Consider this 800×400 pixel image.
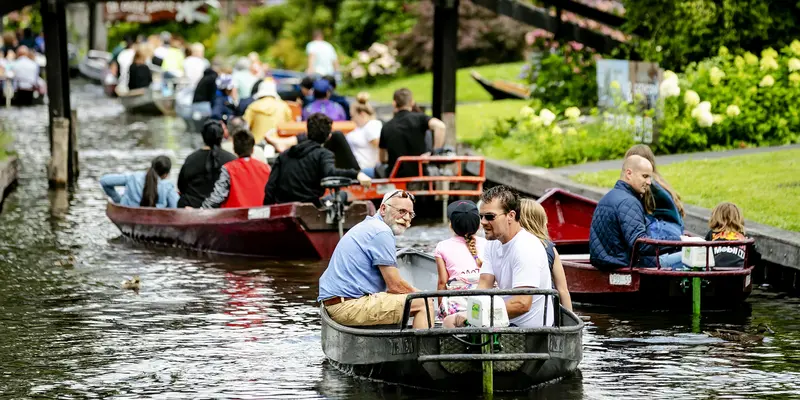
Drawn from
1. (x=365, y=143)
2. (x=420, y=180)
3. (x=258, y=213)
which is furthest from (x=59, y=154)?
(x=258, y=213)

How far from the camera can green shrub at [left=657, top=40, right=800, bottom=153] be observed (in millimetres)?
20719

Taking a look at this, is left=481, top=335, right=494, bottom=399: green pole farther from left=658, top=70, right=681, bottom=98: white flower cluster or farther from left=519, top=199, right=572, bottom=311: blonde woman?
left=658, top=70, right=681, bottom=98: white flower cluster

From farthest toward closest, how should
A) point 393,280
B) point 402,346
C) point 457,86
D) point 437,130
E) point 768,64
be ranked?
point 457,86
point 768,64
point 437,130
point 393,280
point 402,346

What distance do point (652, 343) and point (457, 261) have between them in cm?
189

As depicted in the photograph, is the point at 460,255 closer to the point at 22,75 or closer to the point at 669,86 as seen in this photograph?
the point at 669,86

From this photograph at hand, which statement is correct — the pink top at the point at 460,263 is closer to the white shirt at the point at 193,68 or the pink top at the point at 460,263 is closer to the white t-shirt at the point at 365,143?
A: the white t-shirt at the point at 365,143

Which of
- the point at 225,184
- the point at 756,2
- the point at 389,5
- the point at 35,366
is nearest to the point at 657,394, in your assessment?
the point at 35,366

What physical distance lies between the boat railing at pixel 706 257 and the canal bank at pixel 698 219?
1264 millimetres

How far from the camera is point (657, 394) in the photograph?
9875mm

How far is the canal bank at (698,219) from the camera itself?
539 inches

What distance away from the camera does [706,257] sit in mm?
12273

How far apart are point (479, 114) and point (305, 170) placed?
1349 cm

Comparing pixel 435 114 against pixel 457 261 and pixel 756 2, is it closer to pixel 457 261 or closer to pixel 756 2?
pixel 756 2

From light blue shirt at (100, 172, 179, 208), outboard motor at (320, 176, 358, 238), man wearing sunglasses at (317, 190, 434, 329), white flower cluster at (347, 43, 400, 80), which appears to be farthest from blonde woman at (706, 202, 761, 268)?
white flower cluster at (347, 43, 400, 80)
